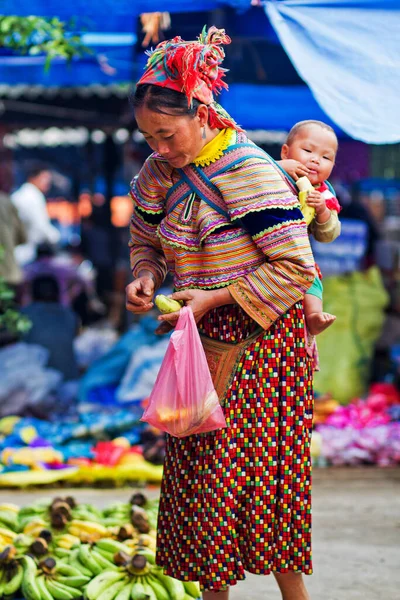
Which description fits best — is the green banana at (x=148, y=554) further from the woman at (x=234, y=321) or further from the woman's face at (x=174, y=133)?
the woman's face at (x=174, y=133)

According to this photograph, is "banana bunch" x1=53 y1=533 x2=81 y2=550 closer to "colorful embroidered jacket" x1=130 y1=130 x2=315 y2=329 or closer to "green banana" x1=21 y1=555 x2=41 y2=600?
"green banana" x1=21 y1=555 x2=41 y2=600

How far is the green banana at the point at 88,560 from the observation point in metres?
3.67

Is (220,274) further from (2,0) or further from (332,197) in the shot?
(2,0)

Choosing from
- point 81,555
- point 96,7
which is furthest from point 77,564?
point 96,7

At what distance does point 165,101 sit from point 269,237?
0.49m

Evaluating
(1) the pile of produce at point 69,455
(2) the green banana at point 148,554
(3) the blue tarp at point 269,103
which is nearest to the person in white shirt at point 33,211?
(3) the blue tarp at point 269,103

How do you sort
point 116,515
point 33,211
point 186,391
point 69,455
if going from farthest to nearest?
point 33,211, point 69,455, point 116,515, point 186,391

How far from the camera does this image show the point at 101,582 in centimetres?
352

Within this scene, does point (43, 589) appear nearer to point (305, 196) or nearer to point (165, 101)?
point (305, 196)

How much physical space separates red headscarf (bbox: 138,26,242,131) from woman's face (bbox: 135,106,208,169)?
0.20 feet

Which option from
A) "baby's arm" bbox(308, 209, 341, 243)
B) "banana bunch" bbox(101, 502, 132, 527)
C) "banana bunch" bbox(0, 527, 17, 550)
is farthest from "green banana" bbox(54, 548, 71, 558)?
"baby's arm" bbox(308, 209, 341, 243)

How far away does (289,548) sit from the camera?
295 centimetres

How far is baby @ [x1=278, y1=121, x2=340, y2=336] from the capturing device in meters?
3.03

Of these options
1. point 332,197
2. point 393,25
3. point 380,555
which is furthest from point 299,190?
point 380,555
